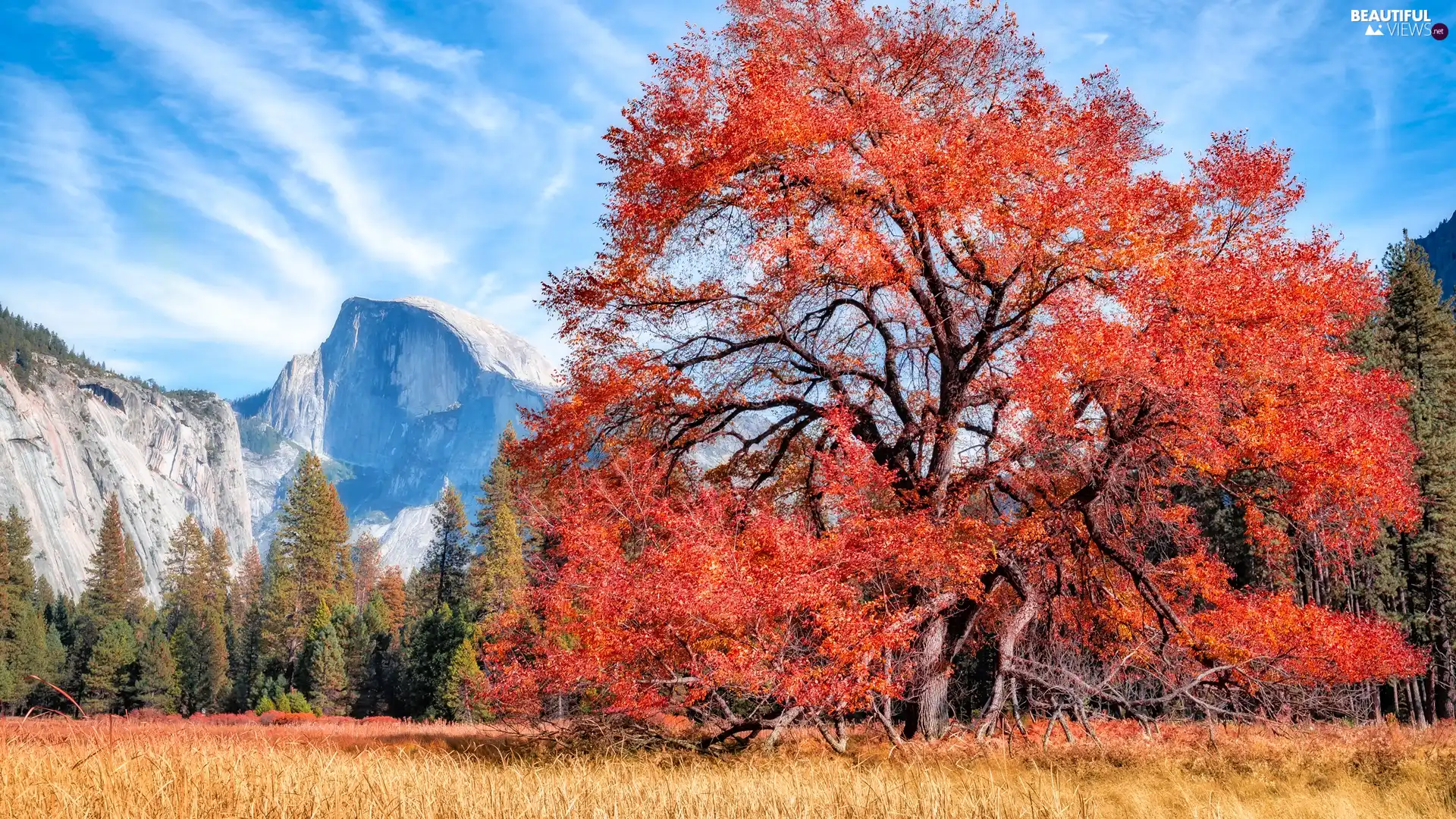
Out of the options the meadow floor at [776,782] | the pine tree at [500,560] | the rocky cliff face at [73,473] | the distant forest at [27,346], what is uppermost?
the distant forest at [27,346]

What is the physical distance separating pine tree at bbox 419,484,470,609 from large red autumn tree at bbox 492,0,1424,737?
4290 cm

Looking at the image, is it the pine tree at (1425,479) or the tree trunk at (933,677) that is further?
the pine tree at (1425,479)

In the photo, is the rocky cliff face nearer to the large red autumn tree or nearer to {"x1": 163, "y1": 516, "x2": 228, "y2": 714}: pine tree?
{"x1": 163, "y1": 516, "x2": 228, "y2": 714}: pine tree

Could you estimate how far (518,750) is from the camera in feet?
38.6

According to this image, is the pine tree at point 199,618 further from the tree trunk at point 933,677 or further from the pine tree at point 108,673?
the tree trunk at point 933,677

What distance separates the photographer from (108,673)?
50188mm

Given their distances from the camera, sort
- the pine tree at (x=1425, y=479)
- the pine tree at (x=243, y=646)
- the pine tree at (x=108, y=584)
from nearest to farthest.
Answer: the pine tree at (x=1425, y=479)
the pine tree at (x=243, y=646)
the pine tree at (x=108, y=584)

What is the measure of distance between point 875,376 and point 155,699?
5465 cm

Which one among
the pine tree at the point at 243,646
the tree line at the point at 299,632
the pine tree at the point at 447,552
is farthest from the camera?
the pine tree at the point at 243,646

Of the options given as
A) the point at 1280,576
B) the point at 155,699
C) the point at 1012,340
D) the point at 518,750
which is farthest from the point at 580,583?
the point at 155,699

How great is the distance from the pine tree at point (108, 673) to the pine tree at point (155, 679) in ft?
1.86

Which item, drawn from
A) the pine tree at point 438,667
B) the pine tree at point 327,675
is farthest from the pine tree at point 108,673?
the pine tree at point 438,667

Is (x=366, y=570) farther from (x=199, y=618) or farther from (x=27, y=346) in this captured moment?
(x=27, y=346)

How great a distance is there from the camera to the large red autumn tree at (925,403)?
33.7 ft
